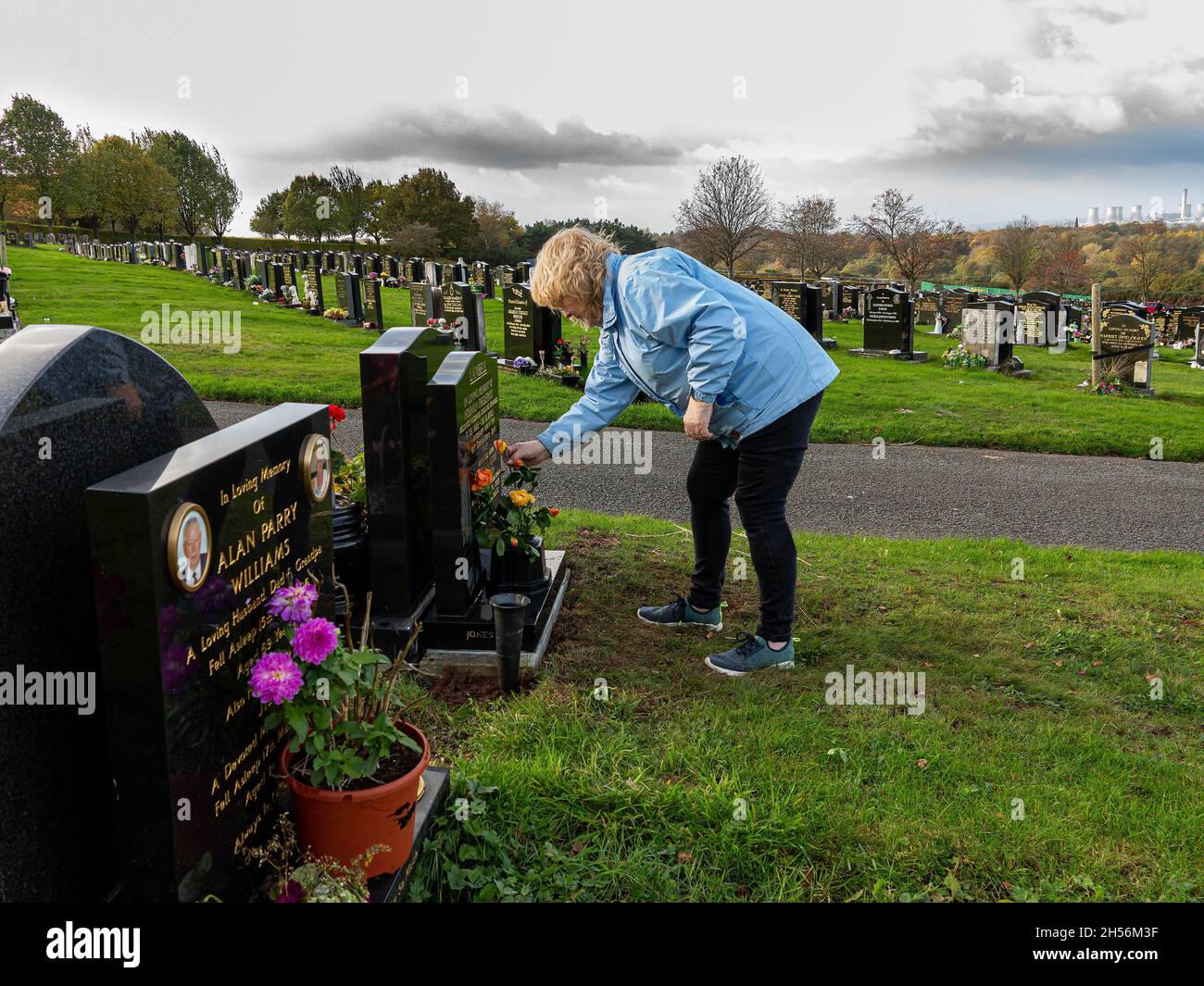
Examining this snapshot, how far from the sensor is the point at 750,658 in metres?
4.50

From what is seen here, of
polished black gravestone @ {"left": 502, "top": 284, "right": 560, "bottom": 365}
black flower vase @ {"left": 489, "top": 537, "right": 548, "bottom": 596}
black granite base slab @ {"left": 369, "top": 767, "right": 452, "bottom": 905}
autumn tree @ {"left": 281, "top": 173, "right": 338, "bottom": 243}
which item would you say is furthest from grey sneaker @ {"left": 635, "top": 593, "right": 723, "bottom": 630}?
autumn tree @ {"left": 281, "top": 173, "right": 338, "bottom": 243}

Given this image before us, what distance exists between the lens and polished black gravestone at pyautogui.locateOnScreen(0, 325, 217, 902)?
2.13 meters

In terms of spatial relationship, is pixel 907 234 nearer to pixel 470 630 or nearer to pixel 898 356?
pixel 898 356

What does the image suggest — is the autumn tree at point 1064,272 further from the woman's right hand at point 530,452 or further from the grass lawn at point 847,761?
the woman's right hand at point 530,452

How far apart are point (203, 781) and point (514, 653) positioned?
2.04 metres

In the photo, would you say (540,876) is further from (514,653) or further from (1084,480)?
(1084,480)

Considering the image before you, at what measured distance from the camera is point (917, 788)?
11.5 ft

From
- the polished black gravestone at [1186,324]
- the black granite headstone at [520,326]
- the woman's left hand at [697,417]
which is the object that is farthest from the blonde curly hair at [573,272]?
the polished black gravestone at [1186,324]

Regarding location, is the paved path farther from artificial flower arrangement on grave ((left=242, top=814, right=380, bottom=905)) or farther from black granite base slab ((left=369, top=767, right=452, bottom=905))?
artificial flower arrangement on grave ((left=242, top=814, right=380, bottom=905))

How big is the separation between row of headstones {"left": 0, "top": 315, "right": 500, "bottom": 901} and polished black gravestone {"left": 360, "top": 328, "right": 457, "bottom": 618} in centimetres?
166

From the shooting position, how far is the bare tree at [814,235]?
41.6m

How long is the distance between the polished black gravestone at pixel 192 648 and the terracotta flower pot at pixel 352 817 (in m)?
0.17

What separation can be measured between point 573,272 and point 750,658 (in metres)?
2.04
